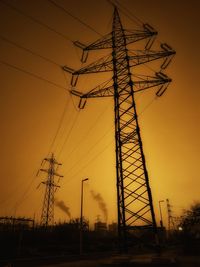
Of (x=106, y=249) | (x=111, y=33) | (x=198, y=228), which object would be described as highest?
(x=111, y=33)

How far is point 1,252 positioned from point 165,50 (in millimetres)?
30935

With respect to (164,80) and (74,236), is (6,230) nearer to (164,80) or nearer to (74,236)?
(74,236)

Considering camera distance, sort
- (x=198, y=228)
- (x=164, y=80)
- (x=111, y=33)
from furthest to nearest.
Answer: (x=198, y=228) < (x=111, y=33) < (x=164, y=80)

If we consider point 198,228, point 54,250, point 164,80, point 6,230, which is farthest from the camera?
point 6,230

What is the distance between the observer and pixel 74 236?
157 ft

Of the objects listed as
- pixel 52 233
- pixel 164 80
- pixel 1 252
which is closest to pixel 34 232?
pixel 52 233

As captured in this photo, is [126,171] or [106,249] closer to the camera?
[126,171]

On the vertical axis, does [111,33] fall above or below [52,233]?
above

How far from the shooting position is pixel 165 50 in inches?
634

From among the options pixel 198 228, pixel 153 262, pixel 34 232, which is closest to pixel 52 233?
pixel 34 232

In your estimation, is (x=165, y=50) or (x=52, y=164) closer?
(x=165, y=50)

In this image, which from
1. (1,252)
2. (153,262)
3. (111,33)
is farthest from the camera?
(1,252)

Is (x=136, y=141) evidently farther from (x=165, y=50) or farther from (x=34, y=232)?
(x=34, y=232)

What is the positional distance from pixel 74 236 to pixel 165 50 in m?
42.4
